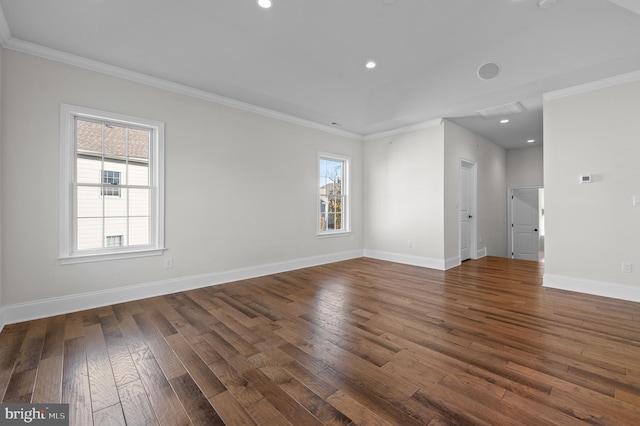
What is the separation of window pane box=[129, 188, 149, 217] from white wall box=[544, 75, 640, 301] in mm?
5845

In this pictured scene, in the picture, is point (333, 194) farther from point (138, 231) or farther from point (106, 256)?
point (106, 256)

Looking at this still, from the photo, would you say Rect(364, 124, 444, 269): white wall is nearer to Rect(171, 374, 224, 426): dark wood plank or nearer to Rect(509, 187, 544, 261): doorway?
Rect(509, 187, 544, 261): doorway

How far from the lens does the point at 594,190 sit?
12.4 ft

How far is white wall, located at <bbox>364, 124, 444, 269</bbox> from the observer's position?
536cm

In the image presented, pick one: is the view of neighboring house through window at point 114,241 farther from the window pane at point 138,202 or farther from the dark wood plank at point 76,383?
the dark wood plank at point 76,383

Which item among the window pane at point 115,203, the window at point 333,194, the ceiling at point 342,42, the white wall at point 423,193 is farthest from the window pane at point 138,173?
the white wall at point 423,193

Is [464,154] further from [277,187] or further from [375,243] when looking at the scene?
[277,187]

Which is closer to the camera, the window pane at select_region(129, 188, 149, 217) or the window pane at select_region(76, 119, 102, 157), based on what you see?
the window pane at select_region(76, 119, 102, 157)

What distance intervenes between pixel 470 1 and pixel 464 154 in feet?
11.9

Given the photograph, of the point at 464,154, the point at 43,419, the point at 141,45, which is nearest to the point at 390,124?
the point at 464,154

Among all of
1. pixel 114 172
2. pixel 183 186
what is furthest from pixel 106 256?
pixel 183 186

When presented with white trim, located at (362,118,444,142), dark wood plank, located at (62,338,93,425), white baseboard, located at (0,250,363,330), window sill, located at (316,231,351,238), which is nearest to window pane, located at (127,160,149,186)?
white baseboard, located at (0,250,363,330)

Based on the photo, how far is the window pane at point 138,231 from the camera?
12.0 feet

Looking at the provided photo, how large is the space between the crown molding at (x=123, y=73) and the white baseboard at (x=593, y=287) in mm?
4999
